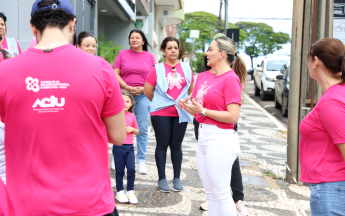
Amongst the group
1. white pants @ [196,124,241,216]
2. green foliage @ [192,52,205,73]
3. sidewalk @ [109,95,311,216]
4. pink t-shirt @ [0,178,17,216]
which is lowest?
sidewalk @ [109,95,311,216]

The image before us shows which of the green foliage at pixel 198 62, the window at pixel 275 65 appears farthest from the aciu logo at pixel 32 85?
the green foliage at pixel 198 62

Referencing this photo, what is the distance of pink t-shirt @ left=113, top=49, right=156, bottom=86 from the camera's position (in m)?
5.27

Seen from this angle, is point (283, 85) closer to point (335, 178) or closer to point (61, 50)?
point (335, 178)

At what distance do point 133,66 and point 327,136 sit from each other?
3.58 meters

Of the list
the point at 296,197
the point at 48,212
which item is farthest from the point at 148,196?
the point at 48,212

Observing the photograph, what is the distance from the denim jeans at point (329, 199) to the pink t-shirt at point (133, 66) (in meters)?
3.54

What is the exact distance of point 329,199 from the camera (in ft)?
6.75

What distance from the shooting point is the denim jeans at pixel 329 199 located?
79.7 inches

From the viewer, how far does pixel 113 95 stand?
1671 mm

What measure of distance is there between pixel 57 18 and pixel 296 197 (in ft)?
13.0

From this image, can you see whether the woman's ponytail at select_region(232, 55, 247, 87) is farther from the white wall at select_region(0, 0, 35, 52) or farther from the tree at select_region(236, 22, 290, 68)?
the tree at select_region(236, 22, 290, 68)

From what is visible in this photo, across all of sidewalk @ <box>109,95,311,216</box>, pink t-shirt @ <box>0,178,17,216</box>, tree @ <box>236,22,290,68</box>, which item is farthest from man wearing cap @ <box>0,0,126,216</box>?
tree @ <box>236,22,290,68</box>

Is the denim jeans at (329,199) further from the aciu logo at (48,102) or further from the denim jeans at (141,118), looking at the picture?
the denim jeans at (141,118)

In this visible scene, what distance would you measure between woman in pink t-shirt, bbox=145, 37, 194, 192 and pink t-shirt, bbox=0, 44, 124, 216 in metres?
2.86
